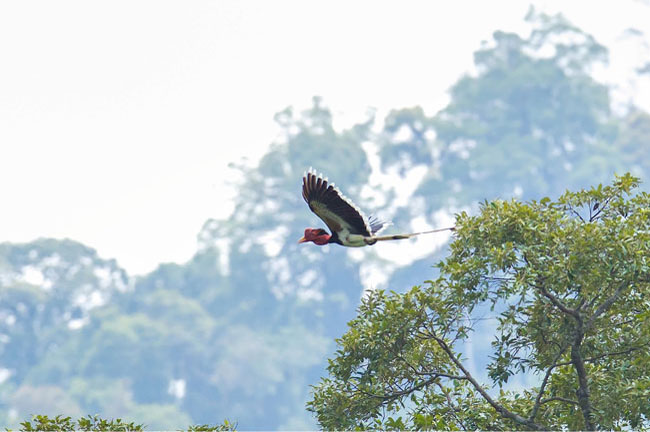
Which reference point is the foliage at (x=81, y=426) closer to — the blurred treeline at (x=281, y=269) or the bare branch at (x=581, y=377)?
the bare branch at (x=581, y=377)

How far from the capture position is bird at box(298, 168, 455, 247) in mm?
7934

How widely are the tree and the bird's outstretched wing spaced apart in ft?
2.42

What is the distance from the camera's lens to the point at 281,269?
7600cm

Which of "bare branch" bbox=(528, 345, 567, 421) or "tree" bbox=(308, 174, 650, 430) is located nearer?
"tree" bbox=(308, 174, 650, 430)

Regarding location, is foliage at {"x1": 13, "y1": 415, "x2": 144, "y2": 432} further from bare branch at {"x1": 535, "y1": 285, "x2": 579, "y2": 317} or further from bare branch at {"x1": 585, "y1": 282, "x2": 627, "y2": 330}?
bare branch at {"x1": 585, "y1": 282, "x2": 627, "y2": 330}

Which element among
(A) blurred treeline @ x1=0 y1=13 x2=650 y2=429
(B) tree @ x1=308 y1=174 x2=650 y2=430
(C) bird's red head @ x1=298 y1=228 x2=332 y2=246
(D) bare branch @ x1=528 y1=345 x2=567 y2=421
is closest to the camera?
(B) tree @ x1=308 y1=174 x2=650 y2=430

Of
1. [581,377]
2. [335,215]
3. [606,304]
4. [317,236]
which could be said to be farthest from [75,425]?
[606,304]

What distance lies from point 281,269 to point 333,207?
68.2 meters

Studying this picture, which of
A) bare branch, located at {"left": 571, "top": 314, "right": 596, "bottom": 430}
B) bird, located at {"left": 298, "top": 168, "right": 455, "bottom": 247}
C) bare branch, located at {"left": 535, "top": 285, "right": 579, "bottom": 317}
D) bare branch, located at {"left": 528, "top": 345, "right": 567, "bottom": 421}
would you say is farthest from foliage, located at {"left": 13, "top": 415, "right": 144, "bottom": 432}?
bare branch, located at {"left": 571, "top": 314, "right": 596, "bottom": 430}

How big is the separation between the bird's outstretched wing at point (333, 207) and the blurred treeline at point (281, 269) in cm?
5142

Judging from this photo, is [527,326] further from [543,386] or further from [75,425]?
[75,425]

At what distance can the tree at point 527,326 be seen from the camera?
309 inches

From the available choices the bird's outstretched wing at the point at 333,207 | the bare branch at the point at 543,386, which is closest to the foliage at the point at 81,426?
the bird's outstretched wing at the point at 333,207

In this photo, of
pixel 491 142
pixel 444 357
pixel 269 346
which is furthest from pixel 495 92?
pixel 444 357
